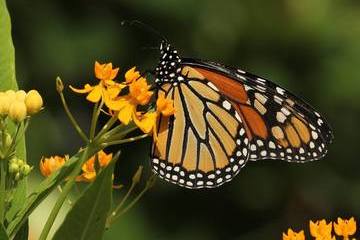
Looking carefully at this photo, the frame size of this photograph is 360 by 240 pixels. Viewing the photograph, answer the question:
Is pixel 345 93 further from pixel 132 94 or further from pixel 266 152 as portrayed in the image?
pixel 132 94

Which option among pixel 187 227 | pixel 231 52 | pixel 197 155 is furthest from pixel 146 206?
pixel 197 155

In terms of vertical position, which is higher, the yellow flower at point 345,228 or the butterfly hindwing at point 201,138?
the yellow flower at point 345,228

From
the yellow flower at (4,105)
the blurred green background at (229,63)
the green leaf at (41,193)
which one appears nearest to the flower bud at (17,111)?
the yellow flower at (4,105)

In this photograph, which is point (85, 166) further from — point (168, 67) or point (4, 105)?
point (168, 67)

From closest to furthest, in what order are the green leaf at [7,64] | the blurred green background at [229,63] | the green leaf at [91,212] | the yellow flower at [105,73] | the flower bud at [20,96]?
the green leaf at [91,212], the flower bud at [20,96], the green leaf at [7,64], the yellow flower at [105,73], the blurred green background at [229,63]

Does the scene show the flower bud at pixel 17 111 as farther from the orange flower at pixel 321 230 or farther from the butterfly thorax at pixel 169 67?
the butterfly thorax at pixel 169 67

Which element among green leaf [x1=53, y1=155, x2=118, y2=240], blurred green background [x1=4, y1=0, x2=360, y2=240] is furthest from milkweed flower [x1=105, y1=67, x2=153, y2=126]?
blurred green background [x1=4, y1=0, x2=360, y2=240]

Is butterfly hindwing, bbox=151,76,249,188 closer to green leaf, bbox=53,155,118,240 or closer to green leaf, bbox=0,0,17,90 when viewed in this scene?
green leaf, bbox=0,0,17,90
